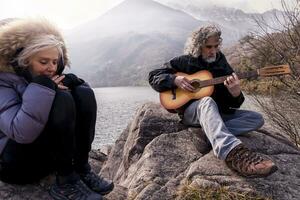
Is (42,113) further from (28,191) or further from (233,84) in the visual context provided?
(233,84)

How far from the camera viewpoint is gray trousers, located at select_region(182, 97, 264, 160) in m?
4.18

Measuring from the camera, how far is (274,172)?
13.5 feet

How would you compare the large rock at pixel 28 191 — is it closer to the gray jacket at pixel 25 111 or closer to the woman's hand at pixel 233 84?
the gray jacket at pixel 25 111

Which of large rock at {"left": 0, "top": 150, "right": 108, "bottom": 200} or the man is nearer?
large rock at {"left": 0, "top": 150, "right": 108, "bottom": 200}

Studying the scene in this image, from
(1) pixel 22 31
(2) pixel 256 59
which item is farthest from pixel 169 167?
(2) pixel 256 59

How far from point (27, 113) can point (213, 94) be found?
8.98 ft

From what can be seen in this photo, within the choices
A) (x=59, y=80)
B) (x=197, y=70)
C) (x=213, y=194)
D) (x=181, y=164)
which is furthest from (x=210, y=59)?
(x=59, y=80)

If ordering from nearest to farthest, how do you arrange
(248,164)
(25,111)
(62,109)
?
(25,111) → (62,109) → (248,164)

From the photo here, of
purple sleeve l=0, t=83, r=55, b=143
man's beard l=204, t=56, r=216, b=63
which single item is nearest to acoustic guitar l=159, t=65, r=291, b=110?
man's beard l=204, t=56, r=216, b=63

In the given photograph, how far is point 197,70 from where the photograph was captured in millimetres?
5461

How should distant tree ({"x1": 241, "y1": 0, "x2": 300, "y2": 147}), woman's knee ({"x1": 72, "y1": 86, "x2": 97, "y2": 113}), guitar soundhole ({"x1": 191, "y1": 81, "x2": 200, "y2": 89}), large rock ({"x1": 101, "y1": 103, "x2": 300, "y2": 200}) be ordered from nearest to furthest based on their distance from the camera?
woman's knee ({"x1": 72, "y1": 86, "x2": 97, "y2": 113}) < large rock ({"x1": 101, "y1": 103, "x2": 300, "y2": 200}) < guitar soundhole ({"x1": 191, "y1": 81, "x2": 200, "y2": 89}) < distant tree ({"x1": 241, "y1": 0, "x2": 300, "y2": 147})

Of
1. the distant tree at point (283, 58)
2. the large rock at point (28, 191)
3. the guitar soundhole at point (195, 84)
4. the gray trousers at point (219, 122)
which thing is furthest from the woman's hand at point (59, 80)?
the distant tree at point (283, 58)

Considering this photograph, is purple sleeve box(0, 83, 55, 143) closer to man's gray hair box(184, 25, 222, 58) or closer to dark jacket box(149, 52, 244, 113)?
dark jacket box(149, 52, 244, 113)

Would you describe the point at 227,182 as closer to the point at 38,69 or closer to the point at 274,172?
the point at 274,172
